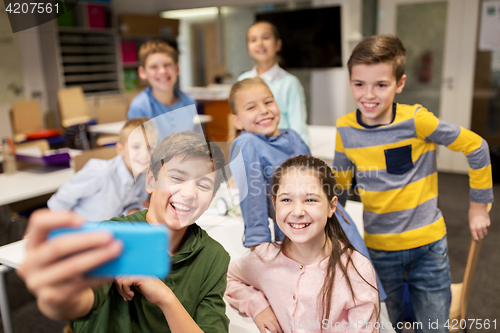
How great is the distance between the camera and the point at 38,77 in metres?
5.66

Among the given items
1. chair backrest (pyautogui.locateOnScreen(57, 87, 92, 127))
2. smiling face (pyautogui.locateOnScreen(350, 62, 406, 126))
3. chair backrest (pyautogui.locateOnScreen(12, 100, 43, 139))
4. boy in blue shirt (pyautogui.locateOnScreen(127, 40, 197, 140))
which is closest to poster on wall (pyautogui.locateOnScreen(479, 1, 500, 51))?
boy in blue shirt (pyautogui.locateOnScreen(127, 40, 197, 140))

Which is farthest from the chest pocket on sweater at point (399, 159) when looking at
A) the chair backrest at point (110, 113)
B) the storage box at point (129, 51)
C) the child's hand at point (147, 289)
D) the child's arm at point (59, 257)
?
the storage box at point (129, 51)

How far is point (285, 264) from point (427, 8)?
4.37 meters

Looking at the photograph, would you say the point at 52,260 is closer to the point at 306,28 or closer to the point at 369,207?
the point at 369,207

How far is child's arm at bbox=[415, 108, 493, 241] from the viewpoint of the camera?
113cm

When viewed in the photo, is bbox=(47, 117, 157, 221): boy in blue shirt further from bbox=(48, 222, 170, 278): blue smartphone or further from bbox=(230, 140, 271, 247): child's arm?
bbox=(48, 222, 170, 278): blue smartphone

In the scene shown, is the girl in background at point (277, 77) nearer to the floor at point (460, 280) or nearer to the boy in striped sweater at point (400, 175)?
the boy in striped sweater at point (400, 175)

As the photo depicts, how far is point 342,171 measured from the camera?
1.27 metres

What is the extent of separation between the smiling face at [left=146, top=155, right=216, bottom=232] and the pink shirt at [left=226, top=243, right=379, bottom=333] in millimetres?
319

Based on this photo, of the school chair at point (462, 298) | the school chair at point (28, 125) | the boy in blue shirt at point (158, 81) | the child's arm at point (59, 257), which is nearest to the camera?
the child's arm at point (59, 257)

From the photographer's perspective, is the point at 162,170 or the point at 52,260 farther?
the point at 162,170

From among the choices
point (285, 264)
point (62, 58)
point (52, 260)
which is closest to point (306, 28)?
point (62, 58)

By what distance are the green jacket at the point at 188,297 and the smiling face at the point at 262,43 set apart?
1.28 meters

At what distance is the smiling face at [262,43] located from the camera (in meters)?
1.95
